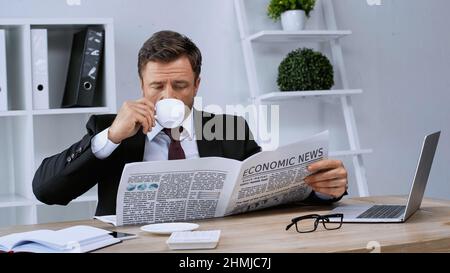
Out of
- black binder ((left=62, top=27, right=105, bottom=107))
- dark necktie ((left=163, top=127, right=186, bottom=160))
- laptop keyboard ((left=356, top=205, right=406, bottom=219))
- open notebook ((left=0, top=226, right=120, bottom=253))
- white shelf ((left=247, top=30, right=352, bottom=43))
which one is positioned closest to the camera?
open notebook ((left=0, top=226, right=120, bottom=253))

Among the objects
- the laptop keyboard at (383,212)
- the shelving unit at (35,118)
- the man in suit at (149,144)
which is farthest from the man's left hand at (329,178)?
the shelving unit at (35,118)

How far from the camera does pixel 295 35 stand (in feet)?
9.98

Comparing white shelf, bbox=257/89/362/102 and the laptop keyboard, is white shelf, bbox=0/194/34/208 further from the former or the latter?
the laptop keyboard

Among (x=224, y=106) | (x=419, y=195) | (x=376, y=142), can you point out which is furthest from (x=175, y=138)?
(x=376, y=142)

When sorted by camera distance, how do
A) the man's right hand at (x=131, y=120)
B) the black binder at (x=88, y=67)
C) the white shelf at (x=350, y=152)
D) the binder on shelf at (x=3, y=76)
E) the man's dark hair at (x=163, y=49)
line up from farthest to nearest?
the white shelf at (x=350, y=152), the black binder at (x=88, y=67), the binder on shelf at (x=3, y=76), the man's dark hair at (x=163, y=49), the man's right hand at (x=131, y=120)

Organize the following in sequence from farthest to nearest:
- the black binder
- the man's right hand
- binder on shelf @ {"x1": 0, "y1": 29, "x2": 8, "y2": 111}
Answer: the black binder → binder on shelf @ {"x1": 0, "y1": 29, "x2": 8, "y2": 111} → the man's right hand

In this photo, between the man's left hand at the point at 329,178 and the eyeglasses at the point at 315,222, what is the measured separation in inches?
7.7

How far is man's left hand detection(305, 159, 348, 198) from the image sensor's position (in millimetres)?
1779

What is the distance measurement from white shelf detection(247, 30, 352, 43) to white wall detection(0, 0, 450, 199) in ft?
0.39

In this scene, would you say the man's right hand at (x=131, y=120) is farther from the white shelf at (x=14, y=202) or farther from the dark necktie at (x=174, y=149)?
the white shelf at (x=14, y=202)

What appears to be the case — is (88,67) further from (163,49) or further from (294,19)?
(294,19)

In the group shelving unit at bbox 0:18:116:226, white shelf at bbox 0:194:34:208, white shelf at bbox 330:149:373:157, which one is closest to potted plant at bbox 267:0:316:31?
white shelf at bbox 330:149:373:157

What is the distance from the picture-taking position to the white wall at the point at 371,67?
117 inches
